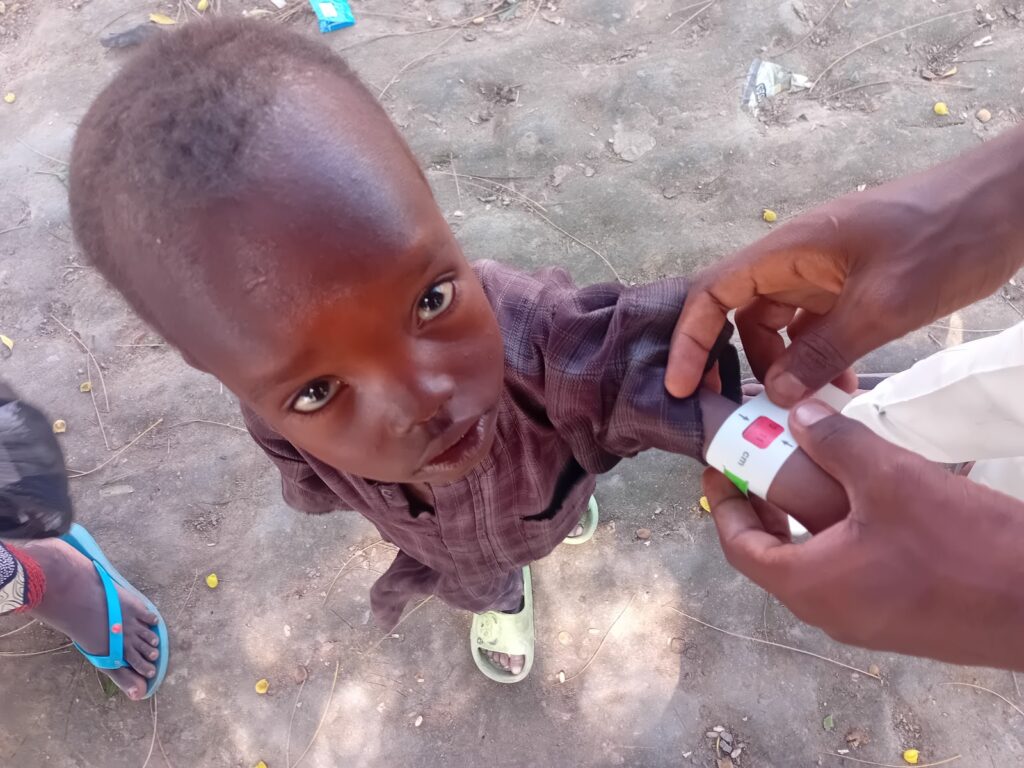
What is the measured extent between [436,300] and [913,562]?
555 millimetres

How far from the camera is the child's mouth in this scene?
2.89 ft

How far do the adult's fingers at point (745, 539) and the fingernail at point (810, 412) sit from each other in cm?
13

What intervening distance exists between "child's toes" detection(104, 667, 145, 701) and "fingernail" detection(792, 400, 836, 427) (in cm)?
187

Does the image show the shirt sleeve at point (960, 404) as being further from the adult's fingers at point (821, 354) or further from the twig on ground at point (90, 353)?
the twig on ground at point (90, 353)

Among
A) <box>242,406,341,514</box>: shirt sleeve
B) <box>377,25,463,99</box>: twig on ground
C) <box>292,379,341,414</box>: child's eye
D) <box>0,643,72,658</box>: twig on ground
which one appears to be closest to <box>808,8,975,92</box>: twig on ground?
<box>377,25,463,99</box>: twig on ground

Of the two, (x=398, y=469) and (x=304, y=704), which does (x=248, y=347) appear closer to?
(x=398, y=469)

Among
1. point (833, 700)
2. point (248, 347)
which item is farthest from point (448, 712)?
point (248, 347)

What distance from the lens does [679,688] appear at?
5.93 feet

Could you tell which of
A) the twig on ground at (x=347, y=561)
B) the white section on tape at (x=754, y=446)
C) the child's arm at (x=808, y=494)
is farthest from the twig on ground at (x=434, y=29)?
the child's arm at (x=808, y=494)

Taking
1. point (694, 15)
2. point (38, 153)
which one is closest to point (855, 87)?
point (694, 15)

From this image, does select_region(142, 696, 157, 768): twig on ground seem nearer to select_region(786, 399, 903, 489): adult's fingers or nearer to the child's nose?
the child's nose

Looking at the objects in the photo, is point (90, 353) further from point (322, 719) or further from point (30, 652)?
point (322, 719)

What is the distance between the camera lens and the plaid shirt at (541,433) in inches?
38.1

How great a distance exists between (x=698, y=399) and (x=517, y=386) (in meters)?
0.27
